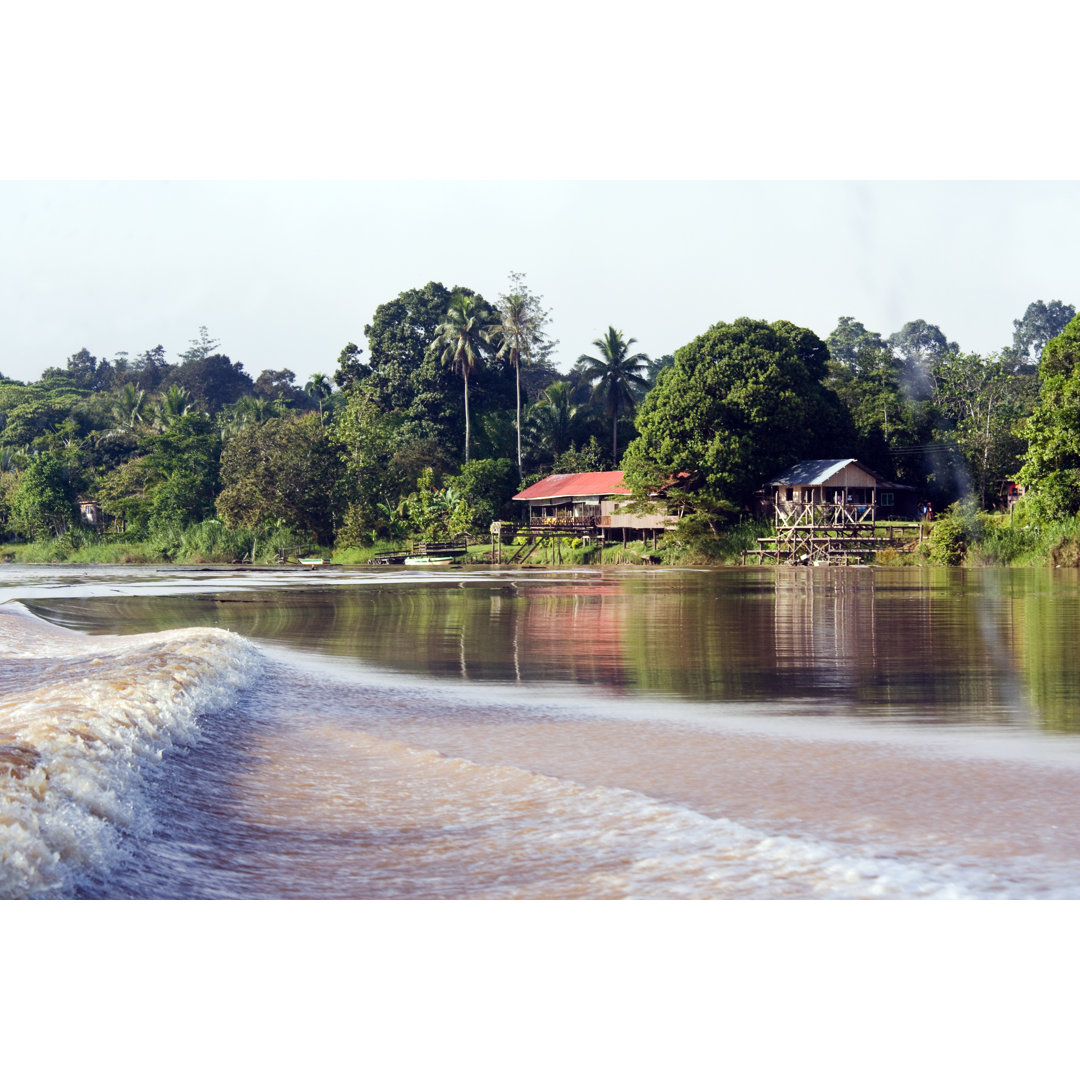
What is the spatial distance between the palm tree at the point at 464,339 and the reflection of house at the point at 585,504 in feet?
20.2

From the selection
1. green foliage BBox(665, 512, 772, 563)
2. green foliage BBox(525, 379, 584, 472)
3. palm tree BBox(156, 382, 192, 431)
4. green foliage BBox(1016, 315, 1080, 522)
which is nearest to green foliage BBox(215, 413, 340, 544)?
green foliage BBox(525, 379, 584, 472)

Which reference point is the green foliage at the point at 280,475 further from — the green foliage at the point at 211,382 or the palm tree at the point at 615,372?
the green foliage at the point at 211,382

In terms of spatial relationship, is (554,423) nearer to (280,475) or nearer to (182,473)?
(280,475)

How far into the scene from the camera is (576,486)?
178ft

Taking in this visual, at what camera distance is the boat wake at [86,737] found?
15.5 feet

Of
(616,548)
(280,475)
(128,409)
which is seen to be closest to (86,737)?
(616,548)

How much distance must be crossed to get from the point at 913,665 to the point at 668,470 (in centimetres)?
3410

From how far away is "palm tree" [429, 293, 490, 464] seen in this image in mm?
61156

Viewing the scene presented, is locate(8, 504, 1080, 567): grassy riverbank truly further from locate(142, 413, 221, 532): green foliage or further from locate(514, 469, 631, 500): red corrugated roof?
locate(514, 469, 631, 500): red corrugated roof

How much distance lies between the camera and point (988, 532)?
4019 centimetres

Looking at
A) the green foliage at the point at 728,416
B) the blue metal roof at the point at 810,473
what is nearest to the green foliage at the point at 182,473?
the green foliage at the point at 728,416

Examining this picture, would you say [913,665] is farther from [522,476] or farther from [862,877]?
[522,476]

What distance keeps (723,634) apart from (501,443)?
158 ft

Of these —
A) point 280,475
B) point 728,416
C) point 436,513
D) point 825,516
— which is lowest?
point 825,516
